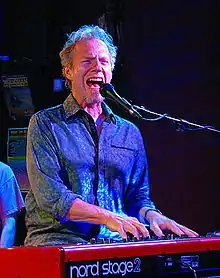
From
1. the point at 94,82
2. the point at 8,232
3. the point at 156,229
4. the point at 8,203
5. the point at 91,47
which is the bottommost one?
the point at 8,232

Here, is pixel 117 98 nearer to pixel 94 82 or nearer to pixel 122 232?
pixel 94 82

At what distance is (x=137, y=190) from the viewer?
8.18 feet

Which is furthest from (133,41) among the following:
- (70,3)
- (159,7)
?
(70,3)

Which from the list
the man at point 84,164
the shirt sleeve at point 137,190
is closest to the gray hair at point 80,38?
the man at point 84,164

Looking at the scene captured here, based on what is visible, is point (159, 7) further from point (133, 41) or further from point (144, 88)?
point (144, 88)

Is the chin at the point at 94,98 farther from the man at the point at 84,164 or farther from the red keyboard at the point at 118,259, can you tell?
the red keyboard at the point at 118,259

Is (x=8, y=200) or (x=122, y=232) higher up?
(x=122, y=232)

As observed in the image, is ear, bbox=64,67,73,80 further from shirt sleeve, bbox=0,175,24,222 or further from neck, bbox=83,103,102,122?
shirt sleeve, bbox=0,175,24,222

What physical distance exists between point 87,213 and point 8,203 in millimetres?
1996

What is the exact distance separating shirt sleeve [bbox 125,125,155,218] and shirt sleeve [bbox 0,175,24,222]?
5.40ft

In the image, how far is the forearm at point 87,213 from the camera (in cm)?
202

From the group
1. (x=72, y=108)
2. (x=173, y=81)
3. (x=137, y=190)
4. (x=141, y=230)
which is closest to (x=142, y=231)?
(x=141, y=230)

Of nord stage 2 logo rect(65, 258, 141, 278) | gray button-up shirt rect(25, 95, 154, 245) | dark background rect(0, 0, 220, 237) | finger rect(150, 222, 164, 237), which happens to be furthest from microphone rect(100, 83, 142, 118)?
dark background rect(0, 0, 220, 237)

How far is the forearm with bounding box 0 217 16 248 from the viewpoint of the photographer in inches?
152
